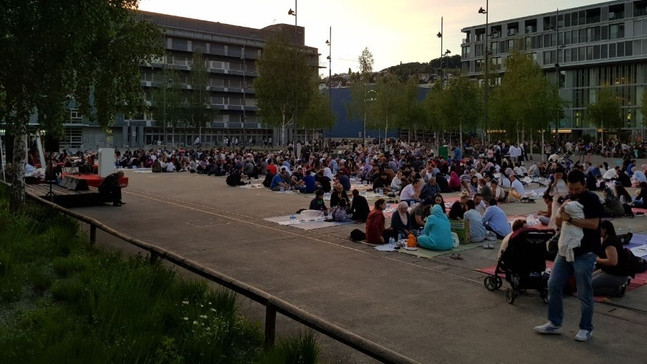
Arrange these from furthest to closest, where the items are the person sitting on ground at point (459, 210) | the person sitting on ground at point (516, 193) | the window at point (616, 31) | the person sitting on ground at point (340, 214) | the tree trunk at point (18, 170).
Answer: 1. the window at point (616, 31)
2. the person sitting on ground at point (516, 193)
3. the person sitting on ground at point (340, 214)
4. the person sitting on ground at point (459, 210)
5. the tree trunk at point (18, 170)

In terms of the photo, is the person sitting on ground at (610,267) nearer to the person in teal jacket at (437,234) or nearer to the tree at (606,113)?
the person in teal jacket at (437,234)

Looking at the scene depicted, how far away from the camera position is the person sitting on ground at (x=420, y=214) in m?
13.9

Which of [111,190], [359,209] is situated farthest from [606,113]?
[111,190]

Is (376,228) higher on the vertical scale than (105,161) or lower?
lower

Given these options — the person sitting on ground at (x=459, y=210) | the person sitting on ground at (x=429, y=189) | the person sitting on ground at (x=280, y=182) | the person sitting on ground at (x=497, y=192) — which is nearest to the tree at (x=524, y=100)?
the person sitting on ground at (x=280, y=182)

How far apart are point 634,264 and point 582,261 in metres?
4.15

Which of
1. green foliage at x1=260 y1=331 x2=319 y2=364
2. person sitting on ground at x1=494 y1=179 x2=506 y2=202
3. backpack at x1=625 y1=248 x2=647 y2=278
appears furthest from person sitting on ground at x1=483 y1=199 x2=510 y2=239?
green foliage at x1=260 y1=331 x2=319 y2=364

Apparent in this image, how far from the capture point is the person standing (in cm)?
684

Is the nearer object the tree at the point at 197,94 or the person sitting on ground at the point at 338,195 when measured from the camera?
the person sitting on ground at the point at 338,195

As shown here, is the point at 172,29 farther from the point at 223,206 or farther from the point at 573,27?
the point at 223,206

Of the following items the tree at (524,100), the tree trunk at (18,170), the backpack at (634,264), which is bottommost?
the backpack at (634,264)

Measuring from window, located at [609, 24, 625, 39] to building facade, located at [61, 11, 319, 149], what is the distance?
4411 centimetres

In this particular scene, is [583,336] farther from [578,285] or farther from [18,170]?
[18,170]

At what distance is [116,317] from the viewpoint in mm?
6121
